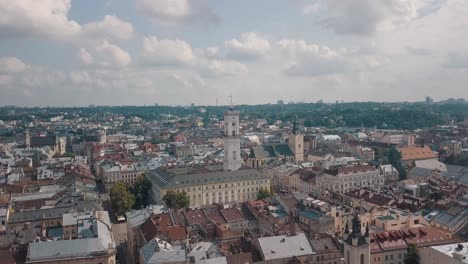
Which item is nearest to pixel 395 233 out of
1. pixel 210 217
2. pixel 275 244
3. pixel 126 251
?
pixel 275 244

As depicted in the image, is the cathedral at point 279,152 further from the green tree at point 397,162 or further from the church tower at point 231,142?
the church tower at point 231,142

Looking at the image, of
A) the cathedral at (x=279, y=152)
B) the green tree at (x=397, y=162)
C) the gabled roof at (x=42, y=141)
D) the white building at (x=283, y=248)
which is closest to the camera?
the white building at (x=283, y=248)

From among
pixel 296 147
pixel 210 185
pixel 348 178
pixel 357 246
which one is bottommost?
pixel 210 185

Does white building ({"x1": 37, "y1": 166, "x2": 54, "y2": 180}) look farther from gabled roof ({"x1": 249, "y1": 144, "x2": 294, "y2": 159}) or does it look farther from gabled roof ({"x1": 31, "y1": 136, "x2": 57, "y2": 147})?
gabled roof ({"x1": 31, "y1": 136, "x2": 57, "y2": 147})

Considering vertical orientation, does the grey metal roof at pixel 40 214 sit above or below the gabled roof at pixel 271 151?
below

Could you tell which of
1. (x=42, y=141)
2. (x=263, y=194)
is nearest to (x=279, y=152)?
(x=263, y=194)

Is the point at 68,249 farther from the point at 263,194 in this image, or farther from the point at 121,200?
the point at 263,194

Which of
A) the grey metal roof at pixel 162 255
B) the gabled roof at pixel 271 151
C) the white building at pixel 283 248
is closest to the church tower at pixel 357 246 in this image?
the white building at pixel 283 248
